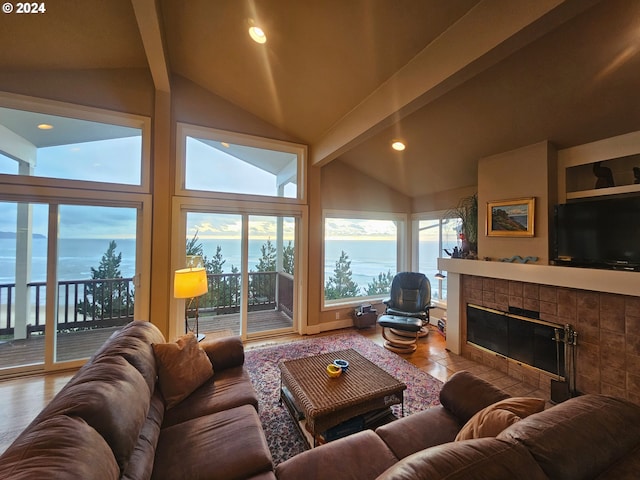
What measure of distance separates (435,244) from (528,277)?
2063mm

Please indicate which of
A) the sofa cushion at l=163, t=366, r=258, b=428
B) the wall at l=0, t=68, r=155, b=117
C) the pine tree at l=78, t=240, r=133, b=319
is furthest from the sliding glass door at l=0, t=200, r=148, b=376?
the sofa cushion at l=163, t=366, r=258, b=428

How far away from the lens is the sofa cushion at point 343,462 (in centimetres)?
122

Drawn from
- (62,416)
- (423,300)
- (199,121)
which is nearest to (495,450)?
(62,416)

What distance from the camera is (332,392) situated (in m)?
1.92

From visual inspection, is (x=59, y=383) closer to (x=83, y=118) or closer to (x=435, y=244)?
(x=83, y=118)

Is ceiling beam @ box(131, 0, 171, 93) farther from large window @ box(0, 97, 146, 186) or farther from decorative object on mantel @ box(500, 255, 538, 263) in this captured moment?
decorative object on mantel @ box(500, 255, 538, 263)

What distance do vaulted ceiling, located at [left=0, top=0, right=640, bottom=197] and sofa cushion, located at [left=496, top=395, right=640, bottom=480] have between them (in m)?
1.90

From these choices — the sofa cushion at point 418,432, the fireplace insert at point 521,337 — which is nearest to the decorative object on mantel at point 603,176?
the fireplace insert at point 521,337

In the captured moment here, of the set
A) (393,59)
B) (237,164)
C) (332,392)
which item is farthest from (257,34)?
(332,392)

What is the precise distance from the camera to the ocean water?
3.05 meters

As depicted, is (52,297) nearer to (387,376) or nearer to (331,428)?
(331,428)

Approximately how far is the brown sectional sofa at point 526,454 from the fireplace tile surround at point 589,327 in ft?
6.05

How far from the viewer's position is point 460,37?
6.19ft

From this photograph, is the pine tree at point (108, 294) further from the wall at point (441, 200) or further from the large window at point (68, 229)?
the wall at point (441, 200)
